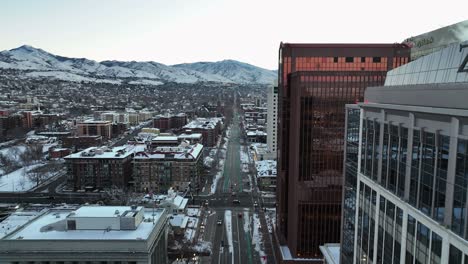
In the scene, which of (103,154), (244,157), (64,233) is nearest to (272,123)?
(244,157)

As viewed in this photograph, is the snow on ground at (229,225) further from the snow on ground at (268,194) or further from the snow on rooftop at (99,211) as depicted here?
the snow on rooftop at (99,211)

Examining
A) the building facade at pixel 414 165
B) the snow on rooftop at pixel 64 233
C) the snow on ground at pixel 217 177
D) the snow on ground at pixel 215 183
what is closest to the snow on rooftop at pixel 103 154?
the snow on ground at pixel 215 183

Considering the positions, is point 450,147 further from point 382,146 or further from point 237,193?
point 237,193

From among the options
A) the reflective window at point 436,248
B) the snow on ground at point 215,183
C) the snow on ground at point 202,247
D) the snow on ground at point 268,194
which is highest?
the reflective window at point 436,248

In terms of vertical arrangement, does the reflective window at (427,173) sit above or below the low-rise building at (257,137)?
above

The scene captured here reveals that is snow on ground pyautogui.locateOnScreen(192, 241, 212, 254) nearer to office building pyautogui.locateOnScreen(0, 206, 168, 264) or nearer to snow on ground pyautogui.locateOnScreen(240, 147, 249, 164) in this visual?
office building pyautogui.locateOnScreen(0, 206, 168, 264)

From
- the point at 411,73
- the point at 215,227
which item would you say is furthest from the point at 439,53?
the point at 215,227

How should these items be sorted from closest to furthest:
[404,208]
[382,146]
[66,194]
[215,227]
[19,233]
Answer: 1. [404,208]
2. [382,146]
3. [19,233]
4. [215,227]
5. [66,194]
